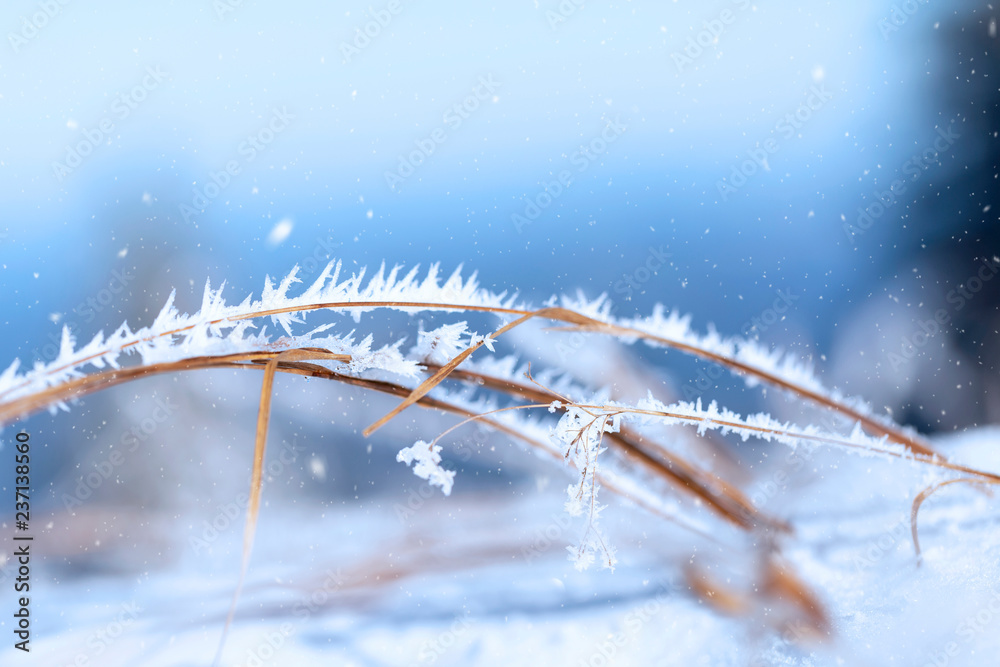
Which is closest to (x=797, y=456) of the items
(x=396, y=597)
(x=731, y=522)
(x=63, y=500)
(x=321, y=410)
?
(x=731, y=522)

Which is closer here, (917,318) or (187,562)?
(187,562)

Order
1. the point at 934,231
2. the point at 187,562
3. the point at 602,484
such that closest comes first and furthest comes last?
the point at 602,484 < the point at 187,562 < the point at 934,231

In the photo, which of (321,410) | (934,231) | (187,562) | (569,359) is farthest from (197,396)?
(934,231)

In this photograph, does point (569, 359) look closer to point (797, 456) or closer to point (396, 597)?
point (797, 456)

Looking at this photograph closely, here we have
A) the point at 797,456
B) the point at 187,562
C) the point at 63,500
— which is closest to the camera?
the point at 797,456

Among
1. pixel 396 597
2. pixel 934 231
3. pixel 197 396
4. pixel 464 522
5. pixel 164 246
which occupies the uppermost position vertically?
pixel 934 231

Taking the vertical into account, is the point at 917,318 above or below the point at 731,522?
above

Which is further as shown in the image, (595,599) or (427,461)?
(595,599)

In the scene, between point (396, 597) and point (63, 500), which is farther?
point (63, 500)

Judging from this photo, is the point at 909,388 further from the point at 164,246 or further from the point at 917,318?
the point at 164,246
